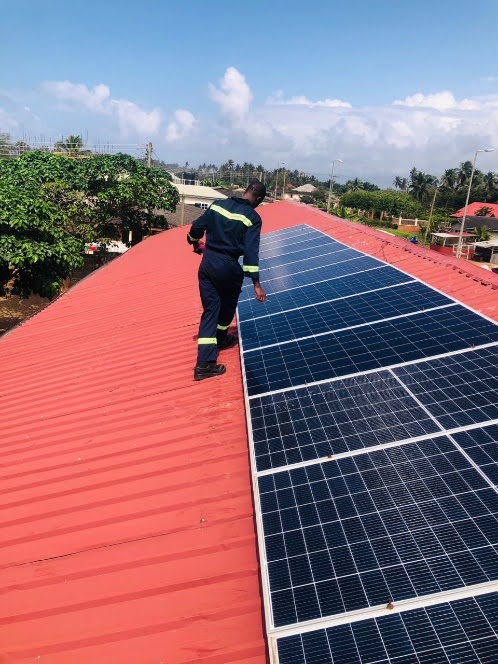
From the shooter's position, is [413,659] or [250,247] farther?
[250,247]

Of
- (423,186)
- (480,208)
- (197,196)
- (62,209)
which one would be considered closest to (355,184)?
(423,186)

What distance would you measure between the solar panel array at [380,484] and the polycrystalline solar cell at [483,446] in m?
0.01

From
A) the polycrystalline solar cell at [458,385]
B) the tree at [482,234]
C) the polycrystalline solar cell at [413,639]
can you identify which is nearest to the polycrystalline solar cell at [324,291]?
the polycrystalline solar cell at [458,385]

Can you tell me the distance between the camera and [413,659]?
213cm

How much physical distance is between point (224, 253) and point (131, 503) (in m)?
2.77

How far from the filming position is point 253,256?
500 centimetres

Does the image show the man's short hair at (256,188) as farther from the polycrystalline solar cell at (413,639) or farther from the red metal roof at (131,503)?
the polycrystalline solar cell at (413,639)

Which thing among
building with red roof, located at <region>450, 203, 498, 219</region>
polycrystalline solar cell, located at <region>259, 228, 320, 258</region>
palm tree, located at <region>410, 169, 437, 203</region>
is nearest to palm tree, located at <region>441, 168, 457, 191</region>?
palm tree, located at <region>410, 169, 437, 203</region>

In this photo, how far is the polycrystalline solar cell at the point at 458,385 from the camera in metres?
3.55

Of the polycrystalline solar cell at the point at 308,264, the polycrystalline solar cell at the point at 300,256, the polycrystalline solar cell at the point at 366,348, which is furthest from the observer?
the polycrystalline solar cell at the point at 300,256

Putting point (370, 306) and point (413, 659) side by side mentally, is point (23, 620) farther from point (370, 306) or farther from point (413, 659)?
point (370, 306)

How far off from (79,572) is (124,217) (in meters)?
27.0

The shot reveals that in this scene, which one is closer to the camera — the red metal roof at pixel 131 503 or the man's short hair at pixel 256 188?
the red metal roof at pixel 131 503

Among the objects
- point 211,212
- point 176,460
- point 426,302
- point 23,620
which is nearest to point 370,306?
point 426,302
